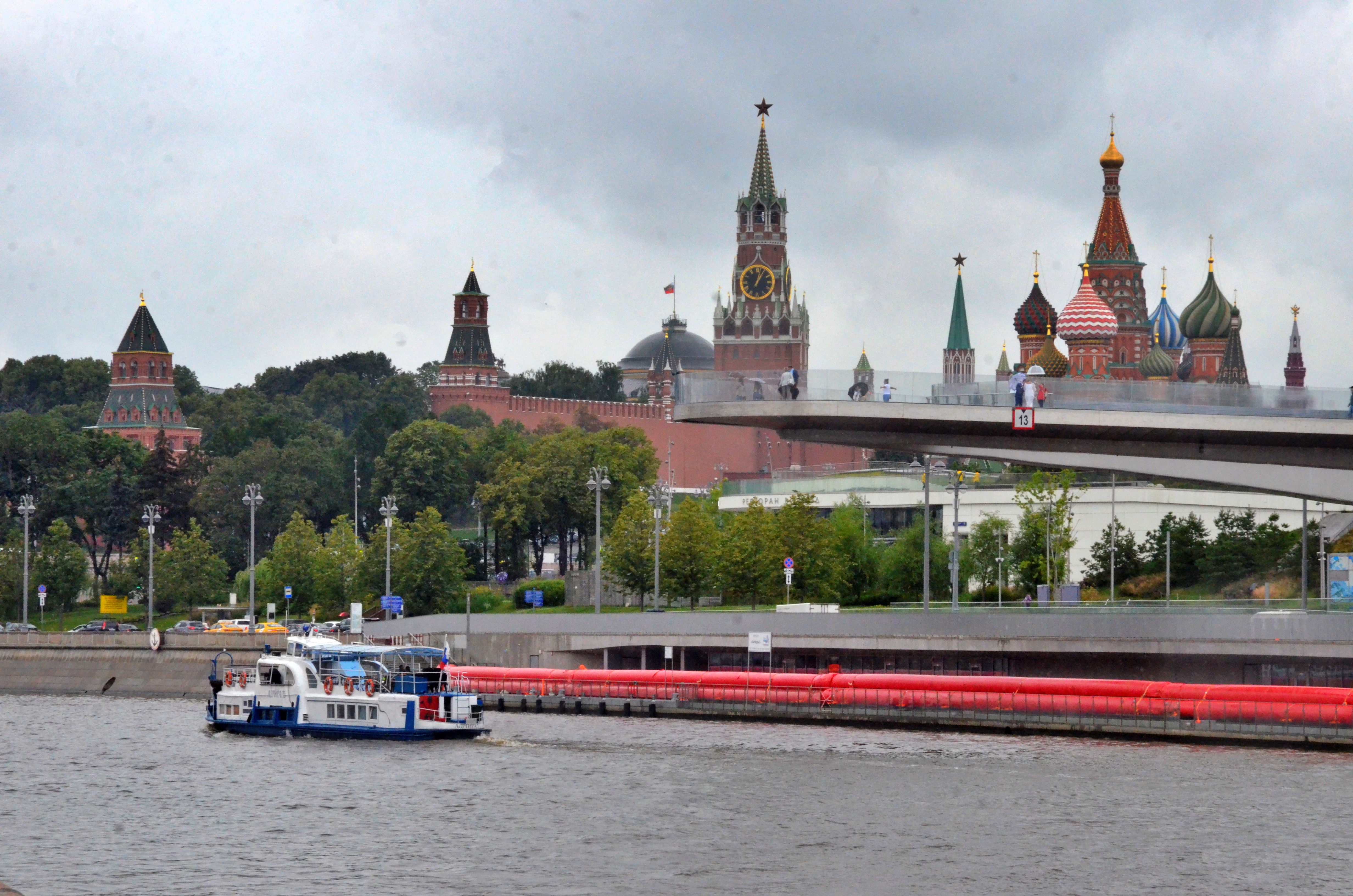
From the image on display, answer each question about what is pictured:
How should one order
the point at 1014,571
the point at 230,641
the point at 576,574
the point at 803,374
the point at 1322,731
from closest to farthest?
the point at 1322,731
the point at 803,374
the point at 230,641
the point at 1014,571
the point at 576,574

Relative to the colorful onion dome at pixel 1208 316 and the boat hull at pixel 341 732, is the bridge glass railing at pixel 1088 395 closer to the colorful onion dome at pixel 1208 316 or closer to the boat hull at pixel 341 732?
the boat hull at pixel 341 732

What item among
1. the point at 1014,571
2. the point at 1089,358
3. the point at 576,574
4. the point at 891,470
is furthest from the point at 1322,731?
the point at 1089,358

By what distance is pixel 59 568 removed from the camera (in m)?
122

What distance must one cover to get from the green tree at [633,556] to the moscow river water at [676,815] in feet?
121

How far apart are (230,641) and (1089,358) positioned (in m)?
112

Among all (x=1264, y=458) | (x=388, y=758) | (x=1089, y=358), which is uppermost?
(x=1089, y=358)

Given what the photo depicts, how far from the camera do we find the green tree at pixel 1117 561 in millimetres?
104188

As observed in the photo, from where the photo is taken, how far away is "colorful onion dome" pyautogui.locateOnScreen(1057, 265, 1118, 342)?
18175cm

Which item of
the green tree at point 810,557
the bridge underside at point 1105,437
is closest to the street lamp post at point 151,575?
the green tree at point 810,557

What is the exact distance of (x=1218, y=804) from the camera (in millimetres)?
48625

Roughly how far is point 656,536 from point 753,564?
467 inches

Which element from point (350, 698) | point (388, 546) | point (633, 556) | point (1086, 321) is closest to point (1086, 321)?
point (1086, 321)

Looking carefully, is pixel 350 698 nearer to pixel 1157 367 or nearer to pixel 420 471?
pixel 420 471

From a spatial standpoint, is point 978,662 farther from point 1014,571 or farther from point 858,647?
point 1014,571
